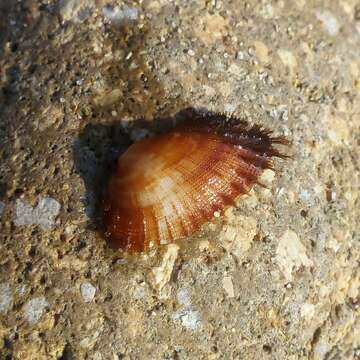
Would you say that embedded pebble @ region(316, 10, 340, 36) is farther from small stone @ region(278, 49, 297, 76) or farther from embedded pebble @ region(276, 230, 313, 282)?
embedded pebble @ region(276, 230, 313, 282)

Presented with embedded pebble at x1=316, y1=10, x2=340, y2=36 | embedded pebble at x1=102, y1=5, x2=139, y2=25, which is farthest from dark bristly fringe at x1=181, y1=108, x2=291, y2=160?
embedded pebble at x1=316, y1=10, x2=340, y2=36

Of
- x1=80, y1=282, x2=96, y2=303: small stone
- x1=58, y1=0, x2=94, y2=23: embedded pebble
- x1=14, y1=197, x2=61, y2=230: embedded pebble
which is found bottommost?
x1=80, y1=282, x2=96, y2=303: small stone

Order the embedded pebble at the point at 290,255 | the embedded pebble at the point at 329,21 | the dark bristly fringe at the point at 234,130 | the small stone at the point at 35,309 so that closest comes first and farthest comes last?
the small stone at the point at 35,309
the dark bristly fringe at the point at 234,130
the embedded pebble at the point at 290,255
the embedded pebble at the point at 329,21

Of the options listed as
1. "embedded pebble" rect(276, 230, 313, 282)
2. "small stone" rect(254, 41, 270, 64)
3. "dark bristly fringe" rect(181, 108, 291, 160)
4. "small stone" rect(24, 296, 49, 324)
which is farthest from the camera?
"small stone" rect(254, 41, 270, 64)

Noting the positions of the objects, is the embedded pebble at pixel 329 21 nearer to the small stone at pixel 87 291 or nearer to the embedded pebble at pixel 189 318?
the embedded pebble at pixel 189 318

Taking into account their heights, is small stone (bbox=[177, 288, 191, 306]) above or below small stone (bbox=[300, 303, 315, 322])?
above

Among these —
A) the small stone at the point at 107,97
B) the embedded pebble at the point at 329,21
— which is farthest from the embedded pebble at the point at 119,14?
the embedded pebble at the point at 329,21

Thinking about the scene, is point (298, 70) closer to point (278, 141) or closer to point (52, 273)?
point (278, 141)
